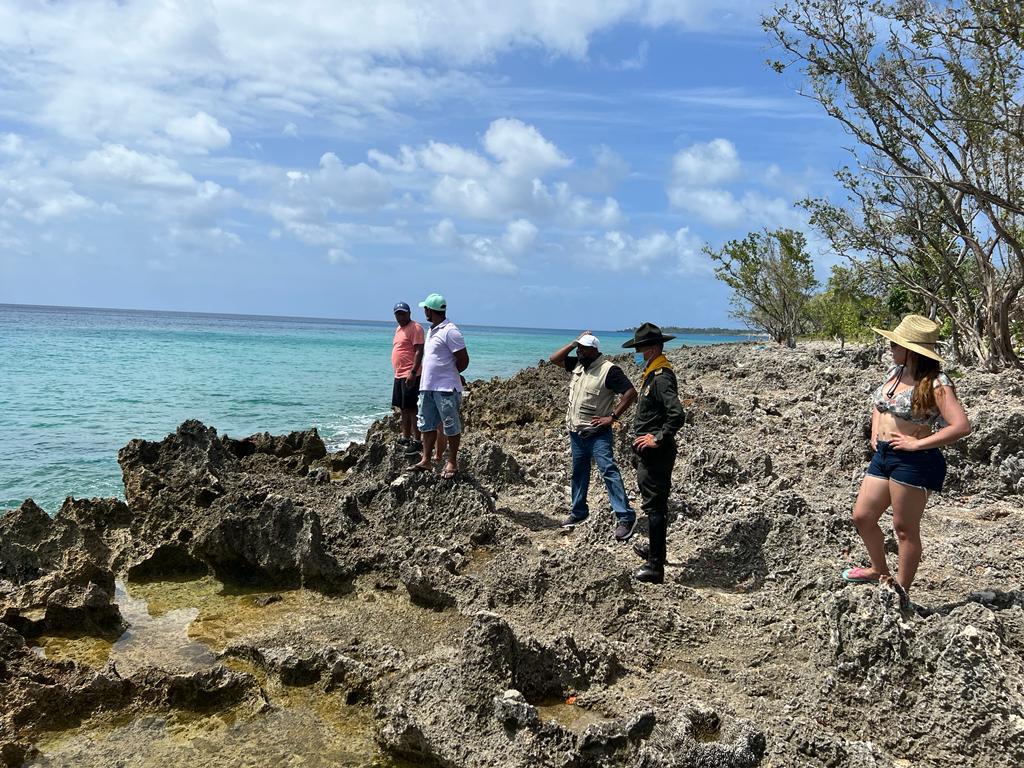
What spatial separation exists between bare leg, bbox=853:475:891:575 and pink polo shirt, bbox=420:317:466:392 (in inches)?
157

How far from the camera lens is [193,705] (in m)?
4.07

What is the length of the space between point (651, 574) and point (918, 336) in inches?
91.3

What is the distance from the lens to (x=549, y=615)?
4.99 metres

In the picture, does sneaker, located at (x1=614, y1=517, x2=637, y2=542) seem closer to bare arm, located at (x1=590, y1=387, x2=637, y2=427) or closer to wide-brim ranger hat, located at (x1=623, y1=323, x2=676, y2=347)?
bare arm, located at (x1=590, y1=387, x2=637, y2=427)

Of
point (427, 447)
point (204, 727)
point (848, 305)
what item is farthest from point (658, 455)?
point (848, 305)

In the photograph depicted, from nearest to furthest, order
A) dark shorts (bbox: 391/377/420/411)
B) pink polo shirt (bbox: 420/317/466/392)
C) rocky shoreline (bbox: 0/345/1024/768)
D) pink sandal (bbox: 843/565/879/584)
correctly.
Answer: rocky shoreline (bbox: 0/345/1024/768) < pink sandal (bbox: 843/565/879/584) < pink polo shirt (bbox: 420/317/466/392) < dark shorts (bbox: 391/377/420/411)

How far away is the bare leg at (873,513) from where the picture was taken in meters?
4.43

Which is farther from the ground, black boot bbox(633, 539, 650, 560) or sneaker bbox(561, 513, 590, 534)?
black boot bbox(633, 539, 650, 560)

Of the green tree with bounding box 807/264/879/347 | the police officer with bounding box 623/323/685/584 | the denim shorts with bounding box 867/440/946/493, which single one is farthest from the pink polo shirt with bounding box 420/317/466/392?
the green tree with bounding box 807/264/879/347

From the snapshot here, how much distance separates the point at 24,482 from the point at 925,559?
35.9 ft

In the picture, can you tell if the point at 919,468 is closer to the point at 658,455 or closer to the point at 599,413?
the point at 658,455

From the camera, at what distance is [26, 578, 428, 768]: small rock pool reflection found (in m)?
3.65

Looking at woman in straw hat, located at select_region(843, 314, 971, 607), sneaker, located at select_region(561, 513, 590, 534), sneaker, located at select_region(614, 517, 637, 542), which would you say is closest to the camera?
woman in straw hat, located at select_region(843, 314, 971, 607)

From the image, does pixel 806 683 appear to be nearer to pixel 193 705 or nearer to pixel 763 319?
pixel 193 705
